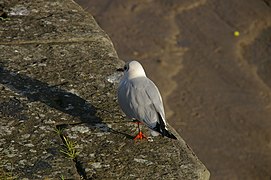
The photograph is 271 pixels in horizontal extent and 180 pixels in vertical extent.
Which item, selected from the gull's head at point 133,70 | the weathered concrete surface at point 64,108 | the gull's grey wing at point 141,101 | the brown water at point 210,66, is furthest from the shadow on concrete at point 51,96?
the brown water at point 210,66

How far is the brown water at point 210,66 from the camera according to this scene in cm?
753

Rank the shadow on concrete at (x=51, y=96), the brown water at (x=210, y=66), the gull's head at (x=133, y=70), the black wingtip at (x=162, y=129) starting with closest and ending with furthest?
the black wingtip at (x=162, y=129) < the shadow on concrete at (x=51, y=96) < the gull's head at (x=133, y=70) < the brown water at (x=210, y=66)

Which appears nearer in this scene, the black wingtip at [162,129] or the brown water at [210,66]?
the black wingtip at [162,129]

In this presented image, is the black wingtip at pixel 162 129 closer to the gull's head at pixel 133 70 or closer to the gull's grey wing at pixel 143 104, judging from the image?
the gull's grey wing at pixel 143 104

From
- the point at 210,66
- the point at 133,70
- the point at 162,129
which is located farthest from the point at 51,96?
the point at 210,66

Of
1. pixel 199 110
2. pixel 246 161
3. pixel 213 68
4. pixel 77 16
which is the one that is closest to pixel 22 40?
pixel 77 16

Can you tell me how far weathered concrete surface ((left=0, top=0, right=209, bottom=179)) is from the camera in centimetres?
284

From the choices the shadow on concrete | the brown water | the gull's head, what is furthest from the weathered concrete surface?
the brown water

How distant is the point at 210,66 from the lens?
9.16 metres

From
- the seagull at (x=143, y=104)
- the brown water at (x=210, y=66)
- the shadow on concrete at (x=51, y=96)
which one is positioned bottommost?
the brown water at (x=210, y=66)

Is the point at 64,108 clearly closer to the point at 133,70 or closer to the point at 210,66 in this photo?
the point at 133,70

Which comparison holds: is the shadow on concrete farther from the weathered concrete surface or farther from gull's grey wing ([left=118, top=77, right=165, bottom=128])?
gull's grey wing ([left=118, top=77, right=165, bottom=128])

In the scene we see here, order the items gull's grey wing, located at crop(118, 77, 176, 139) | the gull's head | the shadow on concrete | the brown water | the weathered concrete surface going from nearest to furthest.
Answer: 1. the weathered concrete surface
2. gull's grey wing, located at crop(118, 77, 176, 139)
3. the shadow on concrete
4. the gull's head
5. the brown water

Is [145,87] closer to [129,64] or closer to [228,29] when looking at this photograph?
[129,64]
